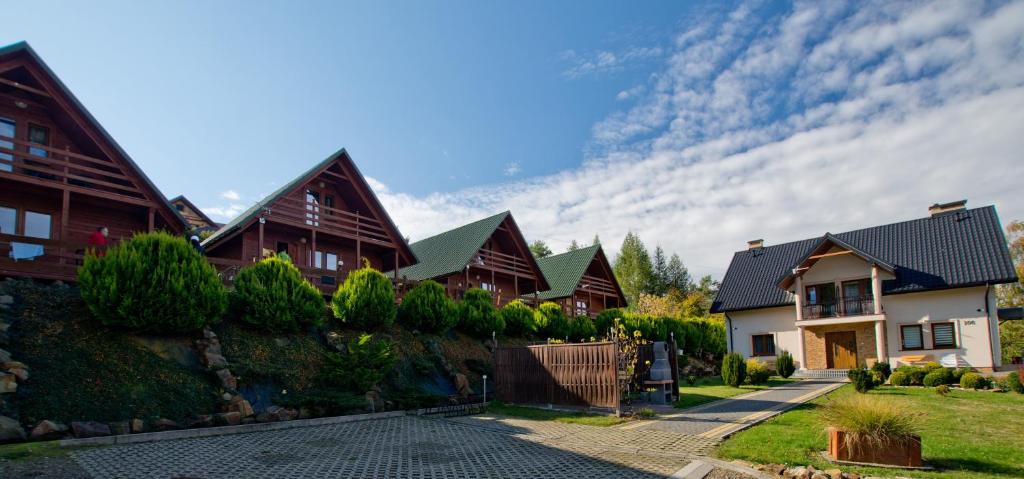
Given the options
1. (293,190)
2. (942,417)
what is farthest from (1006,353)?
(293,190)

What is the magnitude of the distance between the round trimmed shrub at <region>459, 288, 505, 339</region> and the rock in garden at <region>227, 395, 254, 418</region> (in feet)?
33.0

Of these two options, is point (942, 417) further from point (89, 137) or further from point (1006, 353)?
point (1006, 353)

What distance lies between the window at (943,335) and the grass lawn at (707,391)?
746 centimetres

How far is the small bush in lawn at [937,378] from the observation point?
66.4ft

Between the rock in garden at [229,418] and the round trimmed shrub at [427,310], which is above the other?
the round trimmed shrub at [427,310]

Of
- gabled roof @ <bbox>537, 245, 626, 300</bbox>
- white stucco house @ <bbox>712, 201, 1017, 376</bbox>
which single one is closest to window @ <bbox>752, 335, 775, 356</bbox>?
white stucco house @ <bbox>712, 201, 1017, 376</bbox>

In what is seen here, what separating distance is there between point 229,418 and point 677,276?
194 feet

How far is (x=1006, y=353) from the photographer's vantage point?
4731 cm

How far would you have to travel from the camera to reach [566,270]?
37.9 metres

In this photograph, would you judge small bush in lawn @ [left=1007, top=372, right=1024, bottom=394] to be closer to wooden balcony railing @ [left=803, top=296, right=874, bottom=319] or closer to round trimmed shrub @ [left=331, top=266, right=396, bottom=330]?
wooden balcony railing @ [left=803, top=296, right=874, bottom=319]

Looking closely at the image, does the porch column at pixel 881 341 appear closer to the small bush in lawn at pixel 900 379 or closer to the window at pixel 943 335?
the window at pixel 943 335

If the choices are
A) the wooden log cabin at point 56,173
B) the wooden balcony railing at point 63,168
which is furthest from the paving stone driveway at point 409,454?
the wooden balcony railing at point 63,168

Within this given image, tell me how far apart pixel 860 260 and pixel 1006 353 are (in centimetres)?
3025

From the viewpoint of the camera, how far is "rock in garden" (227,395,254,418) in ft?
40.9
